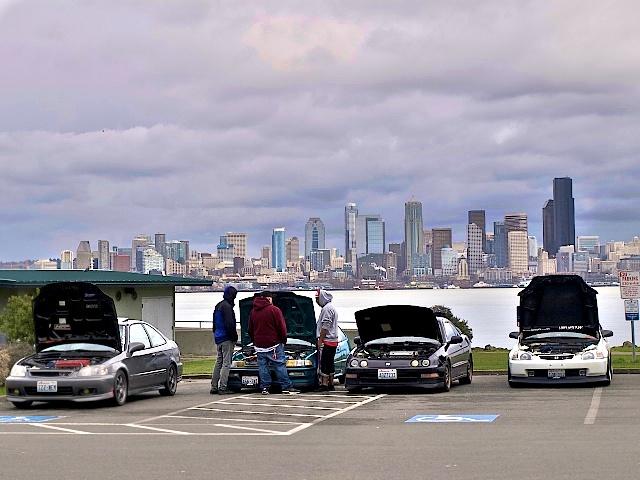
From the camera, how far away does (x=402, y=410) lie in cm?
1888

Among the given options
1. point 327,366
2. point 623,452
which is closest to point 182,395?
point 327,366

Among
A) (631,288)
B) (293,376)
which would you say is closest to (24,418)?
(293,376)

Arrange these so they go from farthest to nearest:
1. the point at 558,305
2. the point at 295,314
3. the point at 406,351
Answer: the point at 558,305, the point at 295,314, the point at 406,351

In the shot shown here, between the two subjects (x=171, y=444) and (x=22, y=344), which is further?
(x=22, y=344)

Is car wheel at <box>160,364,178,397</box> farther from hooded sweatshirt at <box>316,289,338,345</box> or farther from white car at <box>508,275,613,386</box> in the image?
white car at <box>508,275,613,386</box>

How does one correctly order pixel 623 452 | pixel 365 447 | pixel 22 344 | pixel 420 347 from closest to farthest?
pixel 623 452, pixel 365 447, pixel 420 347, pixel 22 344

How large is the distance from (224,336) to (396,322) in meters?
3.40

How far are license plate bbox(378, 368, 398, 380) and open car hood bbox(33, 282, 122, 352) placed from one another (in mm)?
4738

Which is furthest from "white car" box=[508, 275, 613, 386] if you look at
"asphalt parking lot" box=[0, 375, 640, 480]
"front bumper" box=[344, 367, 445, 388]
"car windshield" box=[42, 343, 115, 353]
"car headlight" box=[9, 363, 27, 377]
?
"car headlight" box=[9, 363, 27, 377]

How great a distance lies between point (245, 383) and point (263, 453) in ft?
31.5

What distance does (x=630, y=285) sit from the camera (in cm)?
3144

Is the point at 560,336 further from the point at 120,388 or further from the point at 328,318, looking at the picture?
the point at 120,388

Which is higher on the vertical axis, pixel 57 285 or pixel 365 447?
pixel 57 285

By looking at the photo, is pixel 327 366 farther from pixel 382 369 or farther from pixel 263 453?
pixel 263 453
